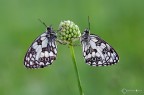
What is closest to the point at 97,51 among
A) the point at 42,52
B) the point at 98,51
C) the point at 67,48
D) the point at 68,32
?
the point at 98,51

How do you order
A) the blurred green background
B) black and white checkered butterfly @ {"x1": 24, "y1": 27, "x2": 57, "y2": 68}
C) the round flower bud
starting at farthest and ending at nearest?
the blurred green background
black and white checkered butterfly @ {"x1": 24, "y1": 27, "x2": 57, "y2": 68}
the round flower bud

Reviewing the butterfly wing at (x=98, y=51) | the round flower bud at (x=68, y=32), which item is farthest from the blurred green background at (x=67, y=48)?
the round flower bud at (x=68, y=32)

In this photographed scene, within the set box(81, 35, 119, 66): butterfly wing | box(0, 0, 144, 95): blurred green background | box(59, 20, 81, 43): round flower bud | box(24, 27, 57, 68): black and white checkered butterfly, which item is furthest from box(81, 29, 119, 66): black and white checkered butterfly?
box(0, 0, 144, 95): blurred green background

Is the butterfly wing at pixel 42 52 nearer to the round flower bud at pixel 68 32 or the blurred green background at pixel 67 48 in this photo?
the round flower bud at pixel 68 32

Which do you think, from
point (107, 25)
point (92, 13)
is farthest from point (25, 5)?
point (107, 25)

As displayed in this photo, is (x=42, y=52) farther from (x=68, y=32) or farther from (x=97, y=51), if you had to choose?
(x=97, y=51)

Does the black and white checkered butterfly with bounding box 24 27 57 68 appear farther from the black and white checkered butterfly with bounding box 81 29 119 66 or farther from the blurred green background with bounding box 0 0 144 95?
the blurred green background with bounding box 0 0 144 95
